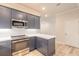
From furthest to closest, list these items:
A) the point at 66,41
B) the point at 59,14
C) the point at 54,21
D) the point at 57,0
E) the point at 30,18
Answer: the point at 30,18, the point at 66,41, the point at 59,14, the point at 54,21, the point at 57,0

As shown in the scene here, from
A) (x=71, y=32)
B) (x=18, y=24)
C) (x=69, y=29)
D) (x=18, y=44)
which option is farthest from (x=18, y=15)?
(x=71, y=32)

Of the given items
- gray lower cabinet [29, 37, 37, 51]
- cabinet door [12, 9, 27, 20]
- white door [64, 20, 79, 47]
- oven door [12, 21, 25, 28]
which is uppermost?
cabinet door [12, 9, 27, 20]

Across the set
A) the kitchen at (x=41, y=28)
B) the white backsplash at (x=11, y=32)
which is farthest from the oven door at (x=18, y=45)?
the white backsplash at (x=11, y=32)

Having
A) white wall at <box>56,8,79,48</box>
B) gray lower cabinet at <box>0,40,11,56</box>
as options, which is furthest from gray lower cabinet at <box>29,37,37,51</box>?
white wall at <box>56,8,79,48</box>

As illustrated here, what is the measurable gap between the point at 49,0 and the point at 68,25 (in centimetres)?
162

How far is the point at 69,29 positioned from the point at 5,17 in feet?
5.45

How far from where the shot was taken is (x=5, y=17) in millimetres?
1752

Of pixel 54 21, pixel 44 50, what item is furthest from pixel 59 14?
pixel 44 50

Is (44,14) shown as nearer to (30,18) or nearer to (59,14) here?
(59,14)

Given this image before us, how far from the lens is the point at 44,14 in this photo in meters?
1.60

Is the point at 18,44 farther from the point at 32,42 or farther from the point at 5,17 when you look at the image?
the point at 5,17

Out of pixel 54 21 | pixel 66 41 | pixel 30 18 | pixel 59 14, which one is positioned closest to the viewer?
pixel 54 21

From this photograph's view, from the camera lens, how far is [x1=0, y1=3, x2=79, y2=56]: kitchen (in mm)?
1527

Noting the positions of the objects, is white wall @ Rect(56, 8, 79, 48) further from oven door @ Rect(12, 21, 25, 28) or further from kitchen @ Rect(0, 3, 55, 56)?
oven door @ Rect(12, 21, 25, 28)
